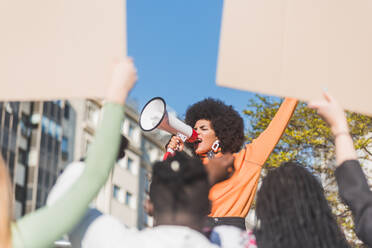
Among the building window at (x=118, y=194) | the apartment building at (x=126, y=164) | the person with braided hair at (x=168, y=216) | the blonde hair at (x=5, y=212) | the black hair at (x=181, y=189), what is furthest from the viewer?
the building window at (x=118, y=194)

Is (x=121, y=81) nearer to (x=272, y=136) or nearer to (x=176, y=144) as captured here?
(x=272, y=136)

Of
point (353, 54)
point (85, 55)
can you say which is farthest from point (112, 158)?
point (353, 54)

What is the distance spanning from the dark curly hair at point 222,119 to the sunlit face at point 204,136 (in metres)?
0.04

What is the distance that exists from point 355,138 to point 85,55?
33.1 feet

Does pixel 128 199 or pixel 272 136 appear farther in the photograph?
pixel 128 199

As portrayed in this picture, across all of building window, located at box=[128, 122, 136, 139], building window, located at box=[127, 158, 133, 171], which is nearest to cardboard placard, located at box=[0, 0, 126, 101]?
building window, located at box=[127, 158, 133, 171]

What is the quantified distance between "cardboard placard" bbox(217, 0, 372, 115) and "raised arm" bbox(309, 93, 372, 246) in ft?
0.48

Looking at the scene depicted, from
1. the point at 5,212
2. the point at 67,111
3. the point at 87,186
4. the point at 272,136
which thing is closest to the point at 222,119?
the point at 272,136

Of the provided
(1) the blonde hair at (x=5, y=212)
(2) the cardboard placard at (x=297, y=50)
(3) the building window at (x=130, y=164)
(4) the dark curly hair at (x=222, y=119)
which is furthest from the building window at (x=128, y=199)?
(1) the blonde hair at (x=5, y=212)

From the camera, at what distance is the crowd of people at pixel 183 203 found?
6.70 feet

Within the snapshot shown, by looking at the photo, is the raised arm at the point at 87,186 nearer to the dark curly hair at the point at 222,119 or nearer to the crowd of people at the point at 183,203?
the crowd of people at the point at 183,203

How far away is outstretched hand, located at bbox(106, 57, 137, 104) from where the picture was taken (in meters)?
2.17

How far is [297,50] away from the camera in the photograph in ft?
8.50

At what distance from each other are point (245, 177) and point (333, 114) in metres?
1.79
